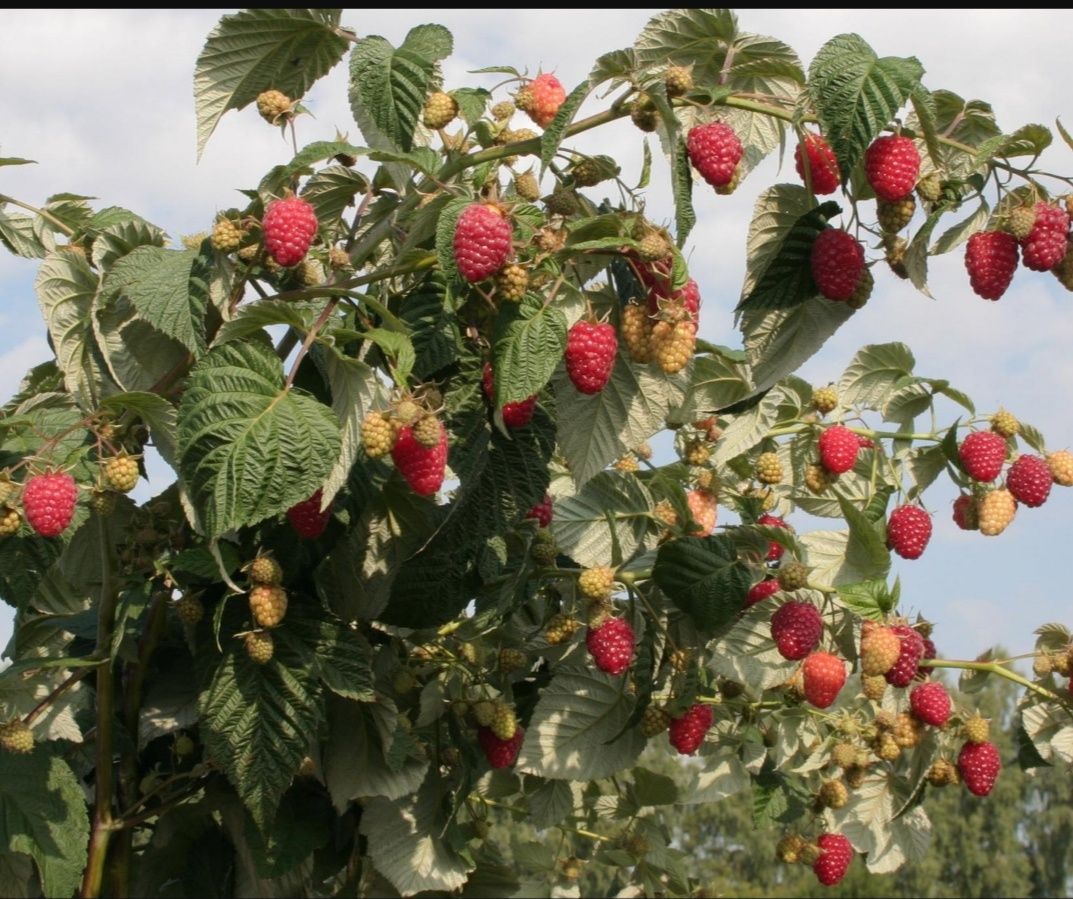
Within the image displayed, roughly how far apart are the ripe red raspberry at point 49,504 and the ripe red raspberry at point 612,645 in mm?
891

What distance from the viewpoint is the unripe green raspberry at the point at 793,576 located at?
2572 mm

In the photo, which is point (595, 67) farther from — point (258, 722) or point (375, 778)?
point (375, 778)

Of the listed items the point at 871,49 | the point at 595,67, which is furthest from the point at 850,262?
the point at 595,67

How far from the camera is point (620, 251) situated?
1894mm

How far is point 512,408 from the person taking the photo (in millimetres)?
2047

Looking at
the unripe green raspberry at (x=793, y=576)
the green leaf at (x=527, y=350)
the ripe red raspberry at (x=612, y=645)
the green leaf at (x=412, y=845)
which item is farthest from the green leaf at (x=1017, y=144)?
the green leaf at (x=412, y=845)

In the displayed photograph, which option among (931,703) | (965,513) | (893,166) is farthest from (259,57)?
(931,703)

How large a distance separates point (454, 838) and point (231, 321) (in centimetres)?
125

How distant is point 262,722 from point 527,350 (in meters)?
0.73

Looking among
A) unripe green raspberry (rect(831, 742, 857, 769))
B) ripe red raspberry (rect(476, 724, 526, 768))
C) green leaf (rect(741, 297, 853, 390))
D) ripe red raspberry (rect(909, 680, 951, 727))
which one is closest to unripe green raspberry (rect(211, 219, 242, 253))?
green leaf (rect(741, 297, 853, 390))

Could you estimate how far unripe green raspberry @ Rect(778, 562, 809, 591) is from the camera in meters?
2.57

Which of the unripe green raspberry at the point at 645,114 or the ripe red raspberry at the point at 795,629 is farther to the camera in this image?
the ripe red raspberry at the point at 795,629

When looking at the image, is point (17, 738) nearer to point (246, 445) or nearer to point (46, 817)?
point (46, 817)

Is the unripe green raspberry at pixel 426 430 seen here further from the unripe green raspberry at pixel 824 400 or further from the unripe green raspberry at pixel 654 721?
the unripe green raspberry at pixel 824 400
